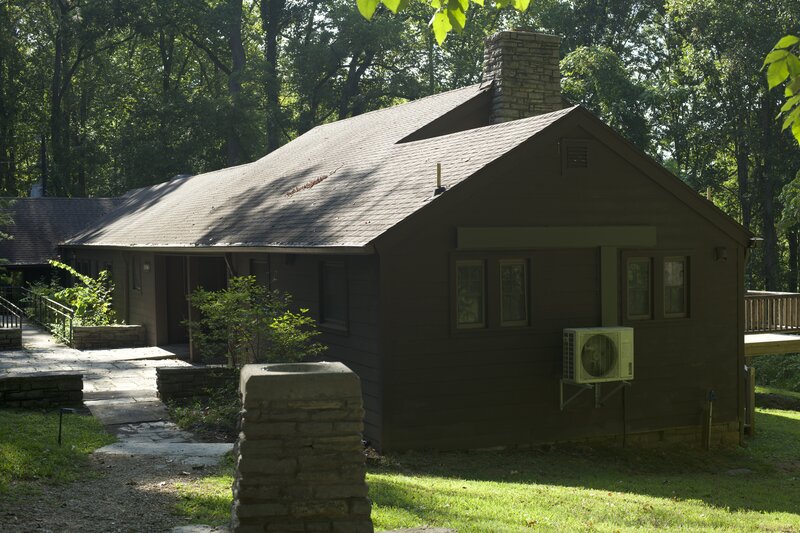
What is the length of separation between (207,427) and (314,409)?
703 centimetres

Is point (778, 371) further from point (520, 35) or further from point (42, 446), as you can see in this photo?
point (42, 446)

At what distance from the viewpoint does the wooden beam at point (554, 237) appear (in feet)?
42.9

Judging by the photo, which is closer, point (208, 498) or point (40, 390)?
point (208, 498)

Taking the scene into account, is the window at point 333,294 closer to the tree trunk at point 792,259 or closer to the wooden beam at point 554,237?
the wooden beam at point 554,237

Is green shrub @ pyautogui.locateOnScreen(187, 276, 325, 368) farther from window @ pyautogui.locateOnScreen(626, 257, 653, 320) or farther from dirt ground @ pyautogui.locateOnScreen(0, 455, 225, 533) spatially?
window @ pyautogui.locateOnScreen(626, 257, 653, 320)

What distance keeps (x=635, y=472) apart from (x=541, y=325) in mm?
2424

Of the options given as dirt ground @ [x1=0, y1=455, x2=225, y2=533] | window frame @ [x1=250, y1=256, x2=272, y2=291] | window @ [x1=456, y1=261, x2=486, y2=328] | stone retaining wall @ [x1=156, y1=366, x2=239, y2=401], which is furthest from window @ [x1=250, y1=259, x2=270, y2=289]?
dirt ground @ [x1=0, y1=455, x2=225, y2=533]

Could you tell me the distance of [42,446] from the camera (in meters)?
10.3

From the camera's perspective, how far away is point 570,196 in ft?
45.7

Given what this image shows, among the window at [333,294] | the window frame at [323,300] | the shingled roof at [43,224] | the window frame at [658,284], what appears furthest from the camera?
the shingled roof at [43,224]

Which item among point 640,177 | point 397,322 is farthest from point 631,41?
point 397,322

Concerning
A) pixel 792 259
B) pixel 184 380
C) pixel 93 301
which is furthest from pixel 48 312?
pixel 792 259

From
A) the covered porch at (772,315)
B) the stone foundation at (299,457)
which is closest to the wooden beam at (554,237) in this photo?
the stone foundation at (299,457)

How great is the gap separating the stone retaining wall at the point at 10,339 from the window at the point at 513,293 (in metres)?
14.3
